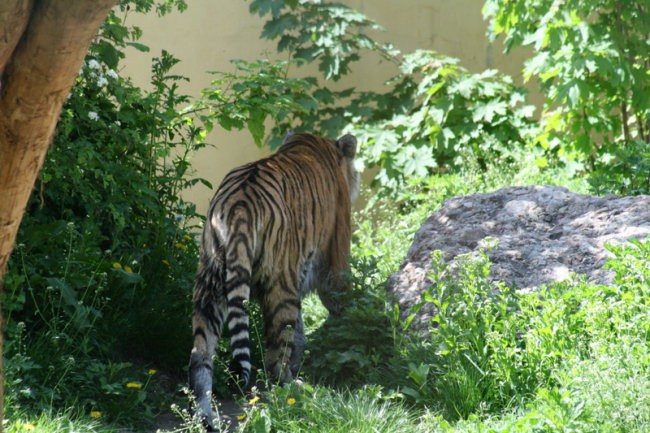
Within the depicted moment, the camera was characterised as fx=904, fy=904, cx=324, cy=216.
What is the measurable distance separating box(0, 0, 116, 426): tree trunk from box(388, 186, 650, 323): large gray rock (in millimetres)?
3215

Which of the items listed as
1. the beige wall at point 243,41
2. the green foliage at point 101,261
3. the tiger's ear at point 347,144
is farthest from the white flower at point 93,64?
the beige wall at point 243,41

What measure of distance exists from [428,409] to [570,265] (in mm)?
1417

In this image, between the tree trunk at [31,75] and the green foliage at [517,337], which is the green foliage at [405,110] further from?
the tree trunk at [31,75]

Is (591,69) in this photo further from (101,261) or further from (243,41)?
(101,261)

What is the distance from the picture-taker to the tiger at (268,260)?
15.6ft

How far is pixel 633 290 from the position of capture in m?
4.54

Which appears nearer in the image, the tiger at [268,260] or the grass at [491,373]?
the grass at [491,373]

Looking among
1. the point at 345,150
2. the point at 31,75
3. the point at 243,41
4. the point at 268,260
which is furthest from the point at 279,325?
the point at 243,41

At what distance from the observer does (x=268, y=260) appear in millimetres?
5152

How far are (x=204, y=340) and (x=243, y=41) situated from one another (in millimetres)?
5769

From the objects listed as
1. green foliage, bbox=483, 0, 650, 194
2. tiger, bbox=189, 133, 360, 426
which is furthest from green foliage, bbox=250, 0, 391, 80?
tiger, bbox=189, 133, 360, 426

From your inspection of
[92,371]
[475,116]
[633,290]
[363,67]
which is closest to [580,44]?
[475,116]

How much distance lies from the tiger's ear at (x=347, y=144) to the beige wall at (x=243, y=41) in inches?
123

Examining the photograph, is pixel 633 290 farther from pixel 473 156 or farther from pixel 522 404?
pixel 473 156
